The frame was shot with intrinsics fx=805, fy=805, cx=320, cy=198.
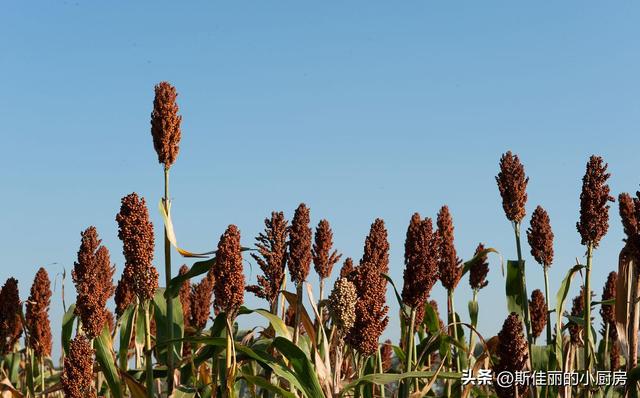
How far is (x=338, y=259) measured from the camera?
6.11 meters

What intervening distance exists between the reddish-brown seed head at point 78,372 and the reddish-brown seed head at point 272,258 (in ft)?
4.22

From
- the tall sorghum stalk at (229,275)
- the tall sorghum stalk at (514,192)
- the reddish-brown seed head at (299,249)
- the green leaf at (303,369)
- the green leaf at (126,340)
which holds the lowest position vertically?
the green leaf at (303,369)

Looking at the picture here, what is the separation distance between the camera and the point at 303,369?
13.6 ft

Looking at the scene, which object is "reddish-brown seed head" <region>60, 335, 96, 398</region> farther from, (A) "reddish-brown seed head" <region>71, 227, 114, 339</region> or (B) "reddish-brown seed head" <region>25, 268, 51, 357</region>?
(B) "reddish-brown seed head" <region>25, 268, 51, 357</region>

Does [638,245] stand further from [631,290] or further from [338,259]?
[338,259]

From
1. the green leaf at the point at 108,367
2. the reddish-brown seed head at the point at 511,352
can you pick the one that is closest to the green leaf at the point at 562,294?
the reddish-brown seed head at the point at 511,352

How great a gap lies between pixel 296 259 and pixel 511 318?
141cm

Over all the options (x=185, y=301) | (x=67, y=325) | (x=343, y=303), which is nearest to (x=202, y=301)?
(x=185, y=301)

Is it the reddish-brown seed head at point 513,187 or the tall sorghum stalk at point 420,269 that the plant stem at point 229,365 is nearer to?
the tall sorghum stalk at point 420,269

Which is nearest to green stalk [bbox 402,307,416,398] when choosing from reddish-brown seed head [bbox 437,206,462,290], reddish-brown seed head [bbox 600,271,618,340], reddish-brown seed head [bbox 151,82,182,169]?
reddish-brown seed head [bbox 151,82,182,169]

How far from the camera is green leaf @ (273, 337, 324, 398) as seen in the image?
4.12 metres

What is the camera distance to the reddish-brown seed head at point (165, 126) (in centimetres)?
427

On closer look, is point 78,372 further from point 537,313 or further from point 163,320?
point 537,313

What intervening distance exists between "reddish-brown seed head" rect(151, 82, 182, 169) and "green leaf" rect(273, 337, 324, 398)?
1129mm
